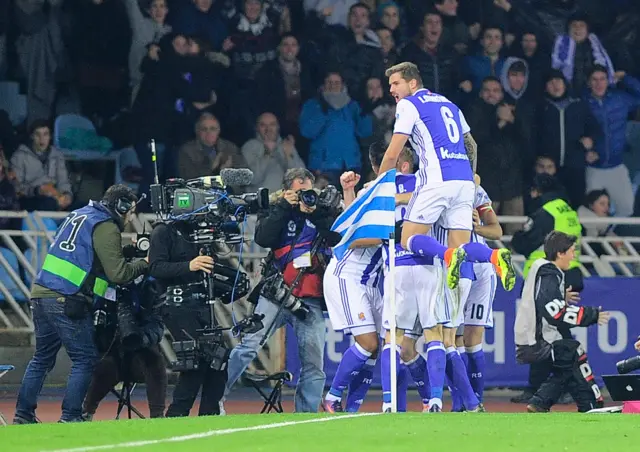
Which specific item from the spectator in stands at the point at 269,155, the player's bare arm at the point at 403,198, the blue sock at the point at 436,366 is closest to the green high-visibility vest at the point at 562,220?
the spectator in stands at the point at 269,155

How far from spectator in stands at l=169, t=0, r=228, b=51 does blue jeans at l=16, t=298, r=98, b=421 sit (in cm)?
689

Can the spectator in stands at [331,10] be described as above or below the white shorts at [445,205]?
above

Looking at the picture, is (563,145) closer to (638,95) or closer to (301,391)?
(638,95)

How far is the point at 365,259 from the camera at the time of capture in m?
13.3

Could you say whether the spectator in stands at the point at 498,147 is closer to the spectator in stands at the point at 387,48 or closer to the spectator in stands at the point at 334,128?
the spectator in stands at the point at 387,48

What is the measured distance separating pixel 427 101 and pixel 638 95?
864cm

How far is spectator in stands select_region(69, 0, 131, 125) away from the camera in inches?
758

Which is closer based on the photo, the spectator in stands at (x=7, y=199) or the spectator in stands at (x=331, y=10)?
the spectator in stands at (x=7, y=199)

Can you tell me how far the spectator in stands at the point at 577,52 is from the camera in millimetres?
20500

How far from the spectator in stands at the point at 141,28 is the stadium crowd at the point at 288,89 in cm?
2

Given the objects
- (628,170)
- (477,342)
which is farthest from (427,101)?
(628,170)

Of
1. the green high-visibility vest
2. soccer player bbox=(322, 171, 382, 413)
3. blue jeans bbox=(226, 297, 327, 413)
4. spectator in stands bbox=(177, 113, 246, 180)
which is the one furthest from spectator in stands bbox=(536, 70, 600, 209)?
soccer player bbox=(322, 171, 382, 413)

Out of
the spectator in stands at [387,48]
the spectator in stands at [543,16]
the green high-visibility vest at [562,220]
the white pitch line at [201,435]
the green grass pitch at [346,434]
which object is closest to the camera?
the white pitch line at [201,435]

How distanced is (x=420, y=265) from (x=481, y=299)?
1316 millimetres
